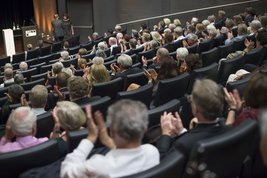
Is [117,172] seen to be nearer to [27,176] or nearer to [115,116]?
[115,116]

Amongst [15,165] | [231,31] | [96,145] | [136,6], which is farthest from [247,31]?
[136,6]

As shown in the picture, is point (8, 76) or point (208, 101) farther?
point (8, 76)

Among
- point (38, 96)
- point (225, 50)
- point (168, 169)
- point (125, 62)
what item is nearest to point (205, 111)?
point (168, 169)

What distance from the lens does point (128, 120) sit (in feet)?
6.86

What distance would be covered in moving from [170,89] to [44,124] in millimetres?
1541

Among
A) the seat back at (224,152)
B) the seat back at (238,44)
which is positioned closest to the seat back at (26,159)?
the seat back at (224,152)

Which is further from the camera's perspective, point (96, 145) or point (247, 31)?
point (247, 31)

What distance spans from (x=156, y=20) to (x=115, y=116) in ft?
40.1

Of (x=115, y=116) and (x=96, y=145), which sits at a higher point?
(x=115, y=116)

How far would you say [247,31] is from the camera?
7.76 m

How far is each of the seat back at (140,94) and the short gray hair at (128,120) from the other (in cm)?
186

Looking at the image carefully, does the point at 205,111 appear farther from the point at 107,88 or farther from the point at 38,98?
the point at 107,88

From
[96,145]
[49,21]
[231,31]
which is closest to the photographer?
[96,145]

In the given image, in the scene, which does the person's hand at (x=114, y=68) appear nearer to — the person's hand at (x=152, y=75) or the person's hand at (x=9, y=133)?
the person's hand at (x=152, y=75)
